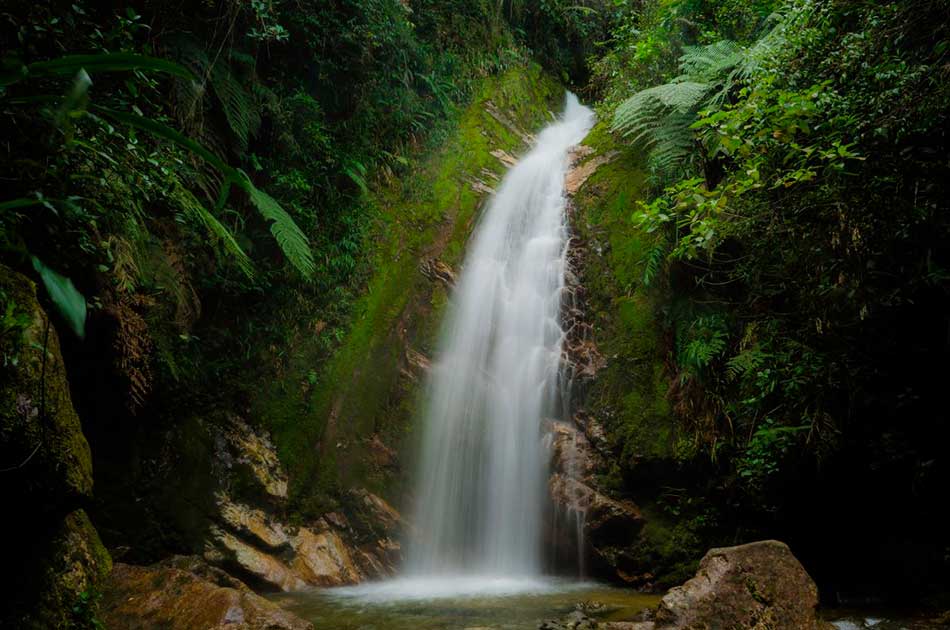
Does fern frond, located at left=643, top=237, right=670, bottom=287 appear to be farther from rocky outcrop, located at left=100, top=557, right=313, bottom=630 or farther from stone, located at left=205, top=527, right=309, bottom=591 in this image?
stone, located at left=205, top=527, right=309, bottom=591

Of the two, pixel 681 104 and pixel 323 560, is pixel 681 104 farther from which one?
pixel 323 560

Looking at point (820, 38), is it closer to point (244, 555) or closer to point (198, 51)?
point (198, 51)

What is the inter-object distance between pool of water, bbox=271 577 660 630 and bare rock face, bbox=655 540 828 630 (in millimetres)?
600

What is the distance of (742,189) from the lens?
3.46 meters

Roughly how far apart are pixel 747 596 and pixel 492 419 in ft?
9.76

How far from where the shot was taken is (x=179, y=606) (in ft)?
10.4

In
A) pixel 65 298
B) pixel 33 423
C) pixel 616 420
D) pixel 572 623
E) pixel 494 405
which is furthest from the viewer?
pixel 494 405

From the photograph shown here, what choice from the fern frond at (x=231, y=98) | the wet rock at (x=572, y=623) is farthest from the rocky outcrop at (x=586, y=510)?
the fern frond at (x=231, y=98)

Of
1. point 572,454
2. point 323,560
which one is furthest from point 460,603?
point 572,454

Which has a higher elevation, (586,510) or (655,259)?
(655,259)

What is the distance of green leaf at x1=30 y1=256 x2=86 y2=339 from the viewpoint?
2.99ft

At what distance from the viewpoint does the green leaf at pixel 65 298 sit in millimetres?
911

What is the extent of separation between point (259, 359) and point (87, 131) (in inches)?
118

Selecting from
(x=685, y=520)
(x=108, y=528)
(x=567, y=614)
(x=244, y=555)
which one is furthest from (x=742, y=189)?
(x=108, y=528)
